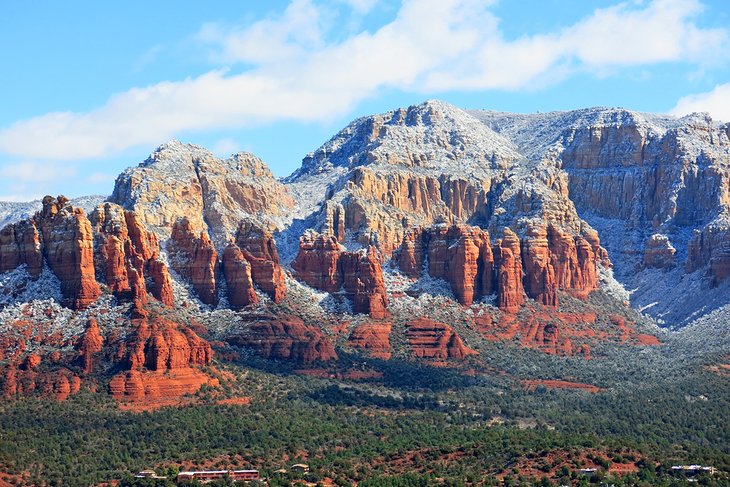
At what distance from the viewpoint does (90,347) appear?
193 metres

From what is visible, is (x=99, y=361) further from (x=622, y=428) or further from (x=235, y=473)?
(x=622, y=428)

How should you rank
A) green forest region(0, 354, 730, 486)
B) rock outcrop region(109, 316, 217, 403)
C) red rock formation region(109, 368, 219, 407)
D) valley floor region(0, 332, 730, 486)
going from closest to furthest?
valley floor region(0, 332, 730, 486) → green forest region(0, 354, 730, 486) → red rock formation region(109, 368, 219, 407) → rock outcrop region(109, 316, 217, 403)

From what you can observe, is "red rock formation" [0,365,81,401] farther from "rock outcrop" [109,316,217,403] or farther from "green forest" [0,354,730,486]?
"rock outcrop" [109,316,217,403]

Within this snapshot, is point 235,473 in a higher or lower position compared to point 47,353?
lower

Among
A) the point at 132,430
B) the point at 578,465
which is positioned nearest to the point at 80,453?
the point at 132,430

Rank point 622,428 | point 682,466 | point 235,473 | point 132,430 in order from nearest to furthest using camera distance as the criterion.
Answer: point 682,466 < point 235,473 < point 132,430 < point 622,428

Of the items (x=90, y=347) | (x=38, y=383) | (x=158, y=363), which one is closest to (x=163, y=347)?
(x=158, y=363)

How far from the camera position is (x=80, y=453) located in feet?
550

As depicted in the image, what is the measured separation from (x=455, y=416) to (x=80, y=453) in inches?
1804

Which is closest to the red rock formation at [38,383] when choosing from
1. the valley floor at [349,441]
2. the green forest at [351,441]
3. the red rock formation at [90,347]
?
the green forest at [351,441]

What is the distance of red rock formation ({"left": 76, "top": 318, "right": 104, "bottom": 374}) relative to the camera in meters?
191

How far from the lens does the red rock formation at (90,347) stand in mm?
190750

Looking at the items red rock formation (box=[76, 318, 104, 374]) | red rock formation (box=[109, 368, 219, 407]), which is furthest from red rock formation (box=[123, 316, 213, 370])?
red rock formation (box=[76, 318, 104, 374])

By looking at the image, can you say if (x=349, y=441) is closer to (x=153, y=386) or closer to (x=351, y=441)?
(x=351, y=441)
